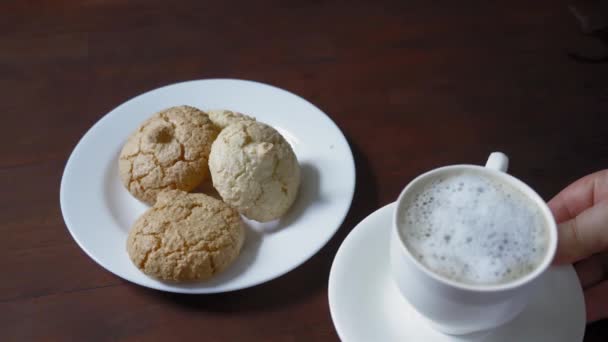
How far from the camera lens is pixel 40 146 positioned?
1011 millimetres

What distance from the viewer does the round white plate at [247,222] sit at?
77 cm

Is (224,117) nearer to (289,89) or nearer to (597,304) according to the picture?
(289,89)

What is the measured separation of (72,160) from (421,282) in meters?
0.66

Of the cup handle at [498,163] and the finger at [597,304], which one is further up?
the cup handle at [498,163]

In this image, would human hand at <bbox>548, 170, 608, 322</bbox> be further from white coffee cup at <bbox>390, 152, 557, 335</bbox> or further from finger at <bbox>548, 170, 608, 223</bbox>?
white coffee cup at <bbox>390, 152, 557, 335</bbox>

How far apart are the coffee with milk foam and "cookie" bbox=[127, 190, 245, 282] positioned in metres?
0.29

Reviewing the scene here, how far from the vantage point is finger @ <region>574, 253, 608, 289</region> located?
756 mm

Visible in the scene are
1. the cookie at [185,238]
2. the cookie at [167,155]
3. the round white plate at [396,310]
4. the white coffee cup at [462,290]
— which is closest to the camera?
the white coffee cup at [462,290]

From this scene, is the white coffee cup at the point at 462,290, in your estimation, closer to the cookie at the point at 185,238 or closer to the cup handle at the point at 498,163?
the cup handle at the point at 498,163

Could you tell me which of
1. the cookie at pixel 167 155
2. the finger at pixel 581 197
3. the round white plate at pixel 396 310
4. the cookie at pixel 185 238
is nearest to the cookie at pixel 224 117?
the cookie at pixel 167 155

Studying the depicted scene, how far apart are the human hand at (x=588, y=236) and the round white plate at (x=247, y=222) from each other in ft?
0.99

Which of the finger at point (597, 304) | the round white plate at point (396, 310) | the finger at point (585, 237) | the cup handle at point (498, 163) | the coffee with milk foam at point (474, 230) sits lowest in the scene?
the finger at point (597, 304)

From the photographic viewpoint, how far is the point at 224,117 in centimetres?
94

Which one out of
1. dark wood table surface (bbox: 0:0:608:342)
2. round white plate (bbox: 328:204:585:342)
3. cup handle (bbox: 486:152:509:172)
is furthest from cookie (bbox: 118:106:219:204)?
cup handle (bbox: 486:152:509:172)
